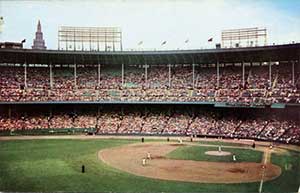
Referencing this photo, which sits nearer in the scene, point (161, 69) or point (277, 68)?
point (277, 68)

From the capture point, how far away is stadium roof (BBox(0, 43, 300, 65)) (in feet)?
172

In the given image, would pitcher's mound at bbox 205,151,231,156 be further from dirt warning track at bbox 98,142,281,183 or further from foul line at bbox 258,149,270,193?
dirt warning track at bbox 98,142,281,183

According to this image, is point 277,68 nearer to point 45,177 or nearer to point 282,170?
point 282,170

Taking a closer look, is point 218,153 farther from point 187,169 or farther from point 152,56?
point 152,56

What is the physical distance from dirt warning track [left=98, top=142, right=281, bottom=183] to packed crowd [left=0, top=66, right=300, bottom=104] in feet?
64.3

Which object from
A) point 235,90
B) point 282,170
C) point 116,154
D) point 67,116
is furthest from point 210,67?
point 282,170

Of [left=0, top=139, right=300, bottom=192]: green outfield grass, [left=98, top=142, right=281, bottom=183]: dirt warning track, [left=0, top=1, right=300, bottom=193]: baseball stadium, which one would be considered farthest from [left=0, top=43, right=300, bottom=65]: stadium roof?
[left=98, top=142, right=281, bottom=183]: dirt warning track

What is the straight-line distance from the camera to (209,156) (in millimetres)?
37281

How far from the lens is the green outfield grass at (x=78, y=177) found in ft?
83.9

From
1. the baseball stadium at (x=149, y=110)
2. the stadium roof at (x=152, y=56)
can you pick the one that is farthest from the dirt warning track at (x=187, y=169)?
the stadium roof at (x=152, y=56)

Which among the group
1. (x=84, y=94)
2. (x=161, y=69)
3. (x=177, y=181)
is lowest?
(x=177, y=181)

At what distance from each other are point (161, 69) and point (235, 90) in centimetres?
1280

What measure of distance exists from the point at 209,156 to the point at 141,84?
26487mm

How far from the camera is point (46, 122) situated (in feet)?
186
